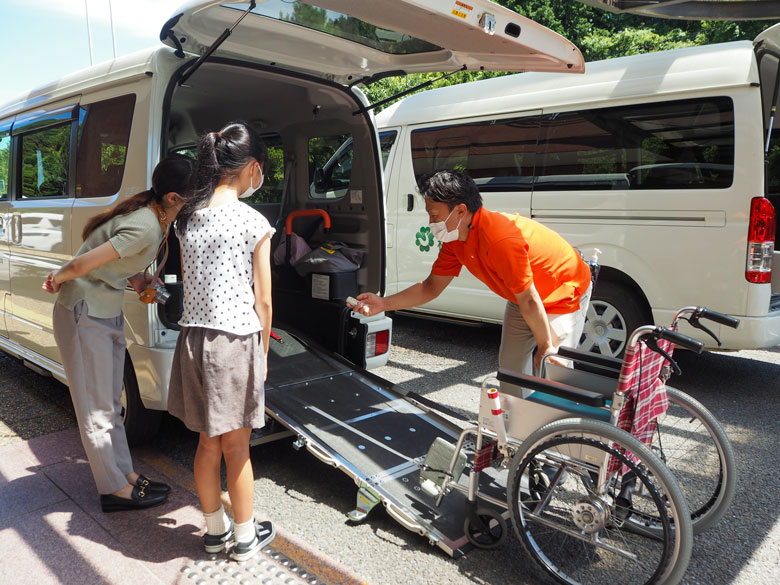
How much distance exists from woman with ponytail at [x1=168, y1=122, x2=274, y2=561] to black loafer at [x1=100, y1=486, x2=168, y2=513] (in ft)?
2.19

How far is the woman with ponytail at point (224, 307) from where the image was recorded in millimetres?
2324

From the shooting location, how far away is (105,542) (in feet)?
8.90

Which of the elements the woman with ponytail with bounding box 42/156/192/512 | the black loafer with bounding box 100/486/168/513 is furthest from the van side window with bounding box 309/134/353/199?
the black loafer with bounding box 100/486/168/513

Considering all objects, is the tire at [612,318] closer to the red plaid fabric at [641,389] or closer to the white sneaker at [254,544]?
the red plaid fabric at [641,389]

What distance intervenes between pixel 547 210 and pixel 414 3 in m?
3.20

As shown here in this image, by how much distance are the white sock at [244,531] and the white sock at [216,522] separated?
8cm

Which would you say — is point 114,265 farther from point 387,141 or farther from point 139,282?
point 387,141

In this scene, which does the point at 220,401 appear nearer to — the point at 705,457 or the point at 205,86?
the point at 705,457

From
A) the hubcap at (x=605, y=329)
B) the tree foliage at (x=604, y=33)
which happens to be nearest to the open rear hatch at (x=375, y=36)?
the hubcap at (x=605, y=329)

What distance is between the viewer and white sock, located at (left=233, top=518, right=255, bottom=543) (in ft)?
8.27

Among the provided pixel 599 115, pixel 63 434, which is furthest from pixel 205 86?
pixel 599 115

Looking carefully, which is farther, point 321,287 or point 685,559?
point 321,287

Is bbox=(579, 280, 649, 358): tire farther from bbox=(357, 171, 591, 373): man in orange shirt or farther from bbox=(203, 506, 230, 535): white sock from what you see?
bbox=(203, 506, 230, 535): white sock

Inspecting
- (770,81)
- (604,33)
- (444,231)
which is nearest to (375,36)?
(444,231)
